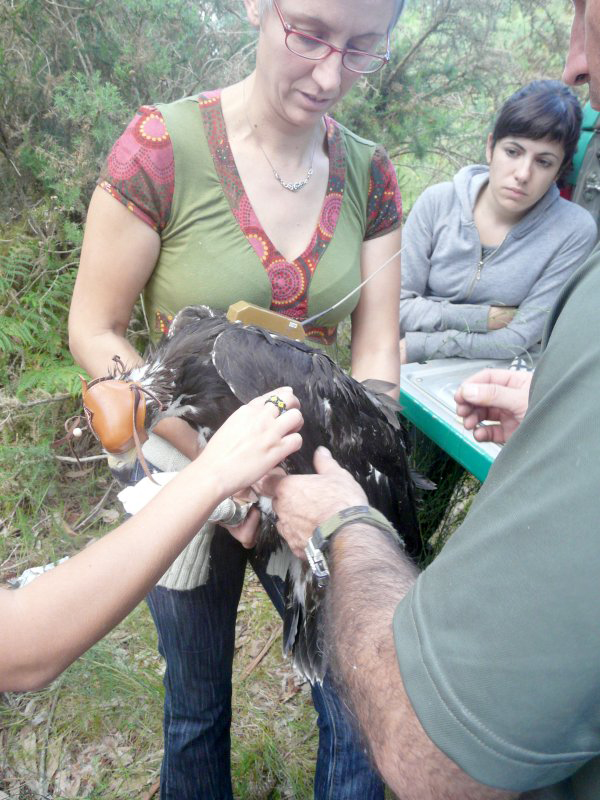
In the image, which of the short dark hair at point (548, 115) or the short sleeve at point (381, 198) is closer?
the short sleeve at point (381, 198)

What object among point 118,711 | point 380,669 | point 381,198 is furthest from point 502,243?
point 118,711

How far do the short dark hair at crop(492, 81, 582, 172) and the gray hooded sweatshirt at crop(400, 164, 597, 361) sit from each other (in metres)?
0.27

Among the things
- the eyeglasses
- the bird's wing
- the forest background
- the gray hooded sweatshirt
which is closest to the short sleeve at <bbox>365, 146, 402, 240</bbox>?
the eyeglasses

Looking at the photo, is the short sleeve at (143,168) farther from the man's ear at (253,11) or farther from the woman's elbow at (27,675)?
the woman's elbow at (27,675)

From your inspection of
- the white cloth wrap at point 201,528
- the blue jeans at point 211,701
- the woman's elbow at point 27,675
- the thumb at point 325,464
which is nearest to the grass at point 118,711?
the blue jeans at point 211,701

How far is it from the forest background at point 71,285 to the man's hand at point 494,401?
1883 millimetres

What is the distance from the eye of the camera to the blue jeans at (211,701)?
1.84 m

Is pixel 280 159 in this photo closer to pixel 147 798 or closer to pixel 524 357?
pixel 524 357

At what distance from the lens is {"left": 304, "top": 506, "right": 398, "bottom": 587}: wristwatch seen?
1.26m

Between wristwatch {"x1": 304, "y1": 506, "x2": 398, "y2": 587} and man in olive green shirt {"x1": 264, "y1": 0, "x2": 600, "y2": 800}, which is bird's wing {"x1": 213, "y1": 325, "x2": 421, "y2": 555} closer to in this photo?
wristwatch {"x1": 304, "y1": 506, "x2": 398, "y2": 587}

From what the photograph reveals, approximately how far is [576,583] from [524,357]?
2458mm

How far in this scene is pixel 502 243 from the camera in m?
3.16

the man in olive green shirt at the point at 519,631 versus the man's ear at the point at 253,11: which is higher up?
the man's ear at the point at 253,11

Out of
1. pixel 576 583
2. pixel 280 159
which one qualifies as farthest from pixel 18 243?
pixel 576 583
